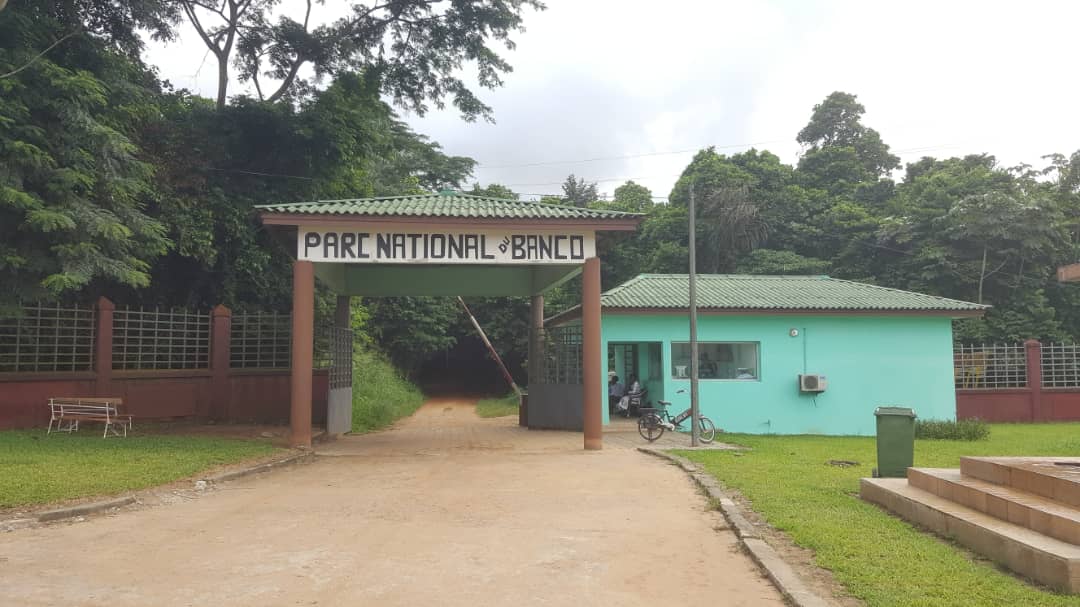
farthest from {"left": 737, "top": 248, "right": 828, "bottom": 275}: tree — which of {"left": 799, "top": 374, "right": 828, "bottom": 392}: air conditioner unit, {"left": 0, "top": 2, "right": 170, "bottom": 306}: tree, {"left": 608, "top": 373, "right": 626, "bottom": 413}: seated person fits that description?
{"left": 0, "top": 2, "right": 170, "bottom": 306}: tree

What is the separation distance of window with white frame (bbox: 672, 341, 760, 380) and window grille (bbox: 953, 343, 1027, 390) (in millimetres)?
6575

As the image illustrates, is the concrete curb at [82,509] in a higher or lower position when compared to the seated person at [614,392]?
lower

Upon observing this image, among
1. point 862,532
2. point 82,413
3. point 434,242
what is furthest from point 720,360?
point 82,413

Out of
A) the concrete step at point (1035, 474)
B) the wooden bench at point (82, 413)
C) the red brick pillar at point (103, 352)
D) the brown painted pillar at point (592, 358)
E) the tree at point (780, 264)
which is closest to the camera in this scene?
the concrete step at point (1035, 474)

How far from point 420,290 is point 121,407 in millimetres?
6735

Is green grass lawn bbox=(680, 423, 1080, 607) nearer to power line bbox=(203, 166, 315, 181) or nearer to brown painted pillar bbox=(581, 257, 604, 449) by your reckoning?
brown painted pillar bbox=(581, 257, 604, 449)

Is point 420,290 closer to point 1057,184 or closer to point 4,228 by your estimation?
point 4,228

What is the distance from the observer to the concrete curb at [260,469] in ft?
29.7

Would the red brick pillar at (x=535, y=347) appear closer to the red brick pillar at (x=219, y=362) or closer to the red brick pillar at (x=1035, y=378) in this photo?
the red brick pillar at (x=219, y=362)

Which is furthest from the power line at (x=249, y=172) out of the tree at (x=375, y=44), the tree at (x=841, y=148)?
the tree at (x=841, y=148)

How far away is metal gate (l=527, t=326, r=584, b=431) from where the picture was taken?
1678cm

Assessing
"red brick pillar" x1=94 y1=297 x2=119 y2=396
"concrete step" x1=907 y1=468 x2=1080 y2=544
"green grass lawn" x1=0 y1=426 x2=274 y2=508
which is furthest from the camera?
"red brick pillar" x1=94 y1=297 x2=119 y2=396

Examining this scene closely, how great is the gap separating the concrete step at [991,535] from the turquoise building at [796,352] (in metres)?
10.1

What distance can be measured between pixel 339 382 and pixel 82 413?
4.63 metres
